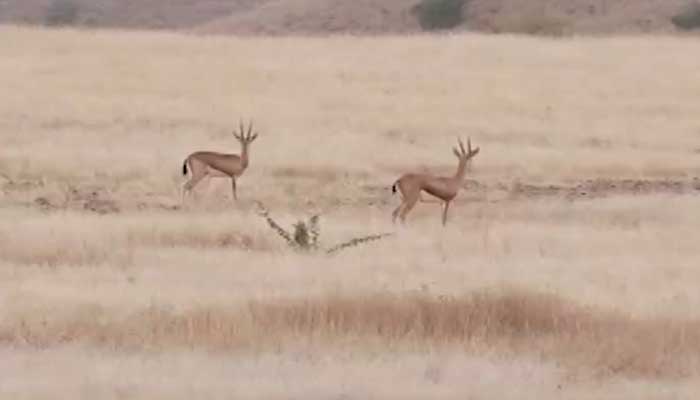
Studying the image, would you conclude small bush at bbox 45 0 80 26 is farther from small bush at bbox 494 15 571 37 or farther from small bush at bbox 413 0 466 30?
small bush at bbox 494 15 571 37

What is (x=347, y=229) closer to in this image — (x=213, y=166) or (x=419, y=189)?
(x=419, y=189)

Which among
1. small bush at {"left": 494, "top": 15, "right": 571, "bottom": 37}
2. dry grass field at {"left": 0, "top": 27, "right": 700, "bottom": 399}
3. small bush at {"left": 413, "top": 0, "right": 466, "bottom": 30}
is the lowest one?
dry grass field at {"left": 0, "top": 27, "right": 700, "bottom": 399}

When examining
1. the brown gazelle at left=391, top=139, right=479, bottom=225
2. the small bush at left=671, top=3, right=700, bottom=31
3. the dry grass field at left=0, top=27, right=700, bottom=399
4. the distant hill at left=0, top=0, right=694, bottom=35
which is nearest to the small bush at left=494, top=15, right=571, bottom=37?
the distant hill at left=0, top=0, right=694, bottom=35

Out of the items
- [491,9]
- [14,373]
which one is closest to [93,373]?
[14,373]

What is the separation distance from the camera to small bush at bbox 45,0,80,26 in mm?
87688

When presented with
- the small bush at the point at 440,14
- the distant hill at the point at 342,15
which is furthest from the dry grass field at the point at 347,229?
the small bush at the point at 440,14

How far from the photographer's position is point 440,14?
81.8 m

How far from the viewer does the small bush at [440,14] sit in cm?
8125

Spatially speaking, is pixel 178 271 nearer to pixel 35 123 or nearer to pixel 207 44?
pixel 35 123

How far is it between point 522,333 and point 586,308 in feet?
2.11

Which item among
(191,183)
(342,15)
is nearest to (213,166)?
(191,183)

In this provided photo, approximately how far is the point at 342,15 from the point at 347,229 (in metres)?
65.5

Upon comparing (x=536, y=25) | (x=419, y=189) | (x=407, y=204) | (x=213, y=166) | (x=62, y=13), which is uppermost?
(x=62, y=13)

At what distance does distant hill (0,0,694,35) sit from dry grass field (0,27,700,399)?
23359mm
